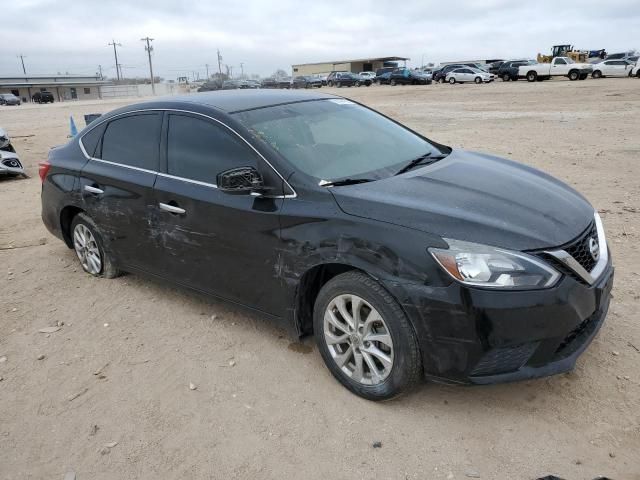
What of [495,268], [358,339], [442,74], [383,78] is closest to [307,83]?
[383,78]

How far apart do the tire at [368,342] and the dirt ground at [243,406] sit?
144 millimetres

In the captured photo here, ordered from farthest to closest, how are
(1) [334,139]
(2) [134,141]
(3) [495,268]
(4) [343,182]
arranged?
(2) [134,141], (1) [334,139], (4) [343,182], (3) [495,268]

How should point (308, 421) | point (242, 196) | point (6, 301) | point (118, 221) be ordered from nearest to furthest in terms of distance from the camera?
point (308, 421) < point (242, 196) < point (118, 221) < point (6, 301)

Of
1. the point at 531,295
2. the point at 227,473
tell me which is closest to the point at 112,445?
the point at 227,473

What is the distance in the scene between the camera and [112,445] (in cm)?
287

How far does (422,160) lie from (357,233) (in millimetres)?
1210

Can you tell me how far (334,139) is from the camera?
12.2 ft

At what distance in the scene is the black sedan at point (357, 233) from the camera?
259cm

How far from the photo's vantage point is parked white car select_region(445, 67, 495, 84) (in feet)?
139

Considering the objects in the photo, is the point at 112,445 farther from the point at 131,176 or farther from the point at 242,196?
the point at 131,176

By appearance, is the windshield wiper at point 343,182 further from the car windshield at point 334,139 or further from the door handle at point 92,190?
the door handle at point 92,190

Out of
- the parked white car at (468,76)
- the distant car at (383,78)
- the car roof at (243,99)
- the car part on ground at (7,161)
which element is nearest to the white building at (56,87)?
the distant car at (383,78)

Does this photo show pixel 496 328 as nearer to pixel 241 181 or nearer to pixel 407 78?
pixel 241 181

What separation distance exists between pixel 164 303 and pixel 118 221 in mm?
777
